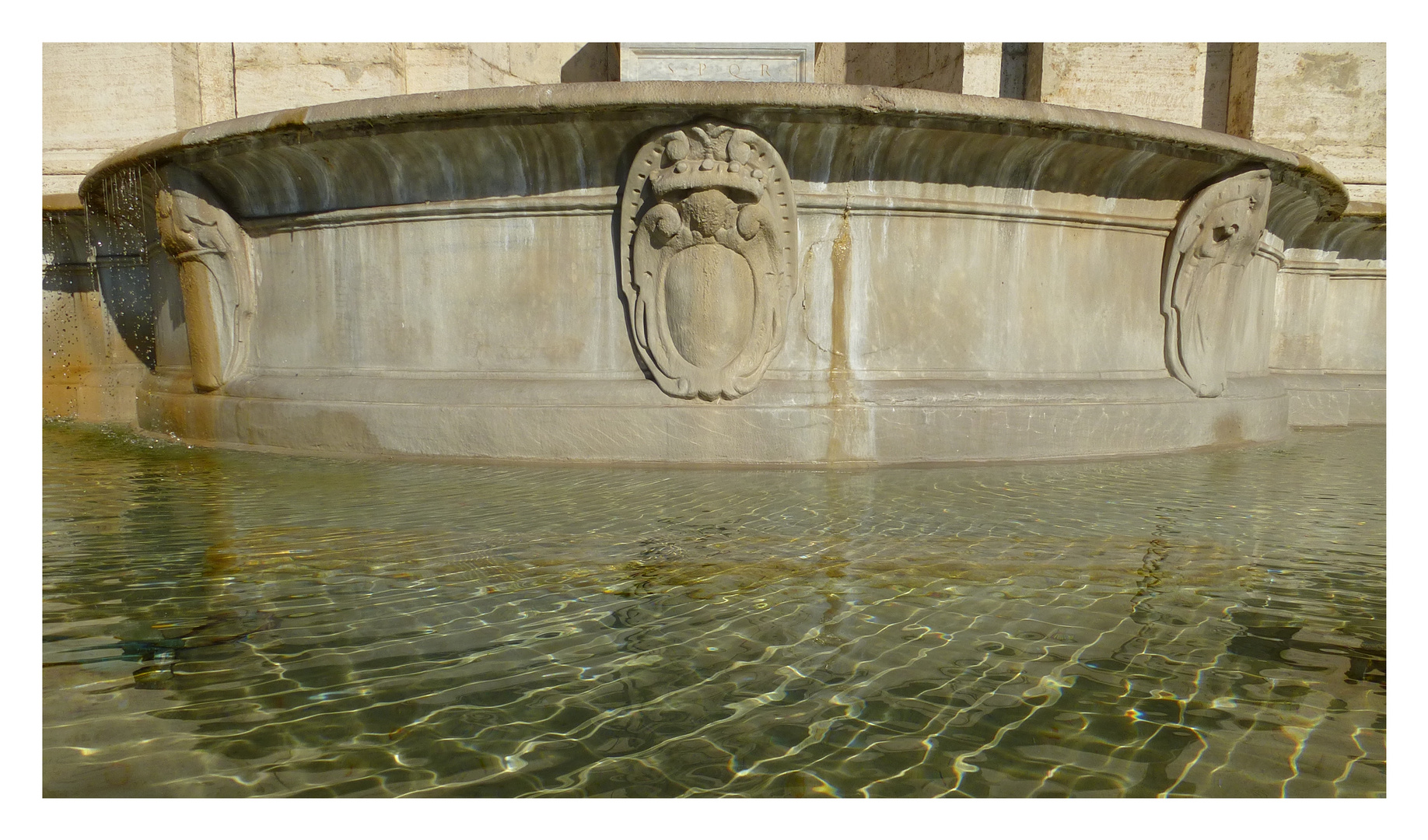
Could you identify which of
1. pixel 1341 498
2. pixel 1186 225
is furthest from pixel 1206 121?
pixel 1341 498

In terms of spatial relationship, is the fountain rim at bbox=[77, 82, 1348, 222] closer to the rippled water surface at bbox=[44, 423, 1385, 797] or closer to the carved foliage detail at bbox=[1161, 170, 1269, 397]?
the carved foliage detail at bbox=[1161, 170, 1269, 397]

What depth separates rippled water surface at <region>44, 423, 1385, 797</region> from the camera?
136cm

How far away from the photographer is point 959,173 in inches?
170

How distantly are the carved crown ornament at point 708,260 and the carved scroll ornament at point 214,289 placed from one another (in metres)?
2.35

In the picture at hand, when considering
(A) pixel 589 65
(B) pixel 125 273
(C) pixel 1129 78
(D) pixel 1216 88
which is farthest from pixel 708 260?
(D) pixel 1216 88

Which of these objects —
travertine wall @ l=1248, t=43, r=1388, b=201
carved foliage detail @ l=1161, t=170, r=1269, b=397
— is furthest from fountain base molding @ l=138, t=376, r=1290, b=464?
travertine wall @ l=1248, t=43, r=1388, b=201

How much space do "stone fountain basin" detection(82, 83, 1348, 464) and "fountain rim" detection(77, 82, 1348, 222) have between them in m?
0.01

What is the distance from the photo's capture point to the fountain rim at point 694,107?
12.3 feet

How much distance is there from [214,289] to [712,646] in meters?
4.40

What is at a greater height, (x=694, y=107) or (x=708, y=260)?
(x=694, y=107)

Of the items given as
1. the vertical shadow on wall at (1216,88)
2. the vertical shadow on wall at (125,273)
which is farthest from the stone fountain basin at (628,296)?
the vertical shadow on wall at (1216,88)

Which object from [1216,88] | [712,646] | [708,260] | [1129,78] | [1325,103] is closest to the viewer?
[712,646]

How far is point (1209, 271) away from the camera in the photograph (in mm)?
4941

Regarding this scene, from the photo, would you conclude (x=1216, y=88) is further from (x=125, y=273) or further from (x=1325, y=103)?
(x=125, y=273)
